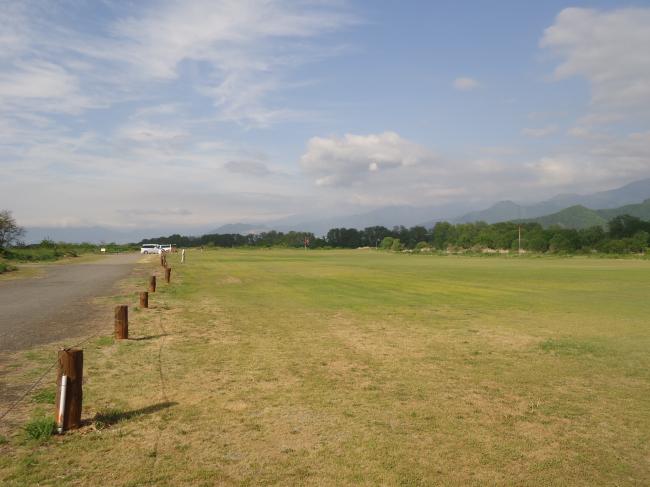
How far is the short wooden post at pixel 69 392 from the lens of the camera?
19.8 feet

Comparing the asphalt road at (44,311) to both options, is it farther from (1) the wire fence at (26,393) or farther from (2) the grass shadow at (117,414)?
(2) the grass shadow at (117,414)

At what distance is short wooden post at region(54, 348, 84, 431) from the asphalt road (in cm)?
564

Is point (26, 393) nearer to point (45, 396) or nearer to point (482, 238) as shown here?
point (45, 396)

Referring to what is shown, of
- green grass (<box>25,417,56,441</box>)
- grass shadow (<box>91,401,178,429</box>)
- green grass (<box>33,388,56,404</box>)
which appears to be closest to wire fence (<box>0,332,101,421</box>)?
green grass (<box>33,388,56,404</box>)

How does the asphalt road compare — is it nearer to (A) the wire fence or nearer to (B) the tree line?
(A) the wire fence

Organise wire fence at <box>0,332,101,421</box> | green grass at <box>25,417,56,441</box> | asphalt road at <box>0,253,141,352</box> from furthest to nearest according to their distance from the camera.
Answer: asphalt road at <box>0,253,141,352</box> < wire fence at <box>0,332,101,421</box> < green grass at <box>25,417,56,441</box>

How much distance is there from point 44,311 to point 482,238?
13706 cm

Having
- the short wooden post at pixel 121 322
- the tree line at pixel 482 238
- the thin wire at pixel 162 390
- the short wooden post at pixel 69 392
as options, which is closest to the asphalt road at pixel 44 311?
the short wooden post at pixel 121 322

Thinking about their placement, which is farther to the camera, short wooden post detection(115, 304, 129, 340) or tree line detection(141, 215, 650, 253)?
tree line detection(141, 215, 650, 253)

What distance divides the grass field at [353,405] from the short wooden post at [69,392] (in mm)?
204

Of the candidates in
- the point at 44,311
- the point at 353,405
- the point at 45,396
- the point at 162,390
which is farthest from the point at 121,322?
the point at 353,405

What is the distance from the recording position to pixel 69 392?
6.09 meters

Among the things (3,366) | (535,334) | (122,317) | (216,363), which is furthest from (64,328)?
(535,334)

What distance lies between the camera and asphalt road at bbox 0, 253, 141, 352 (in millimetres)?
12037
